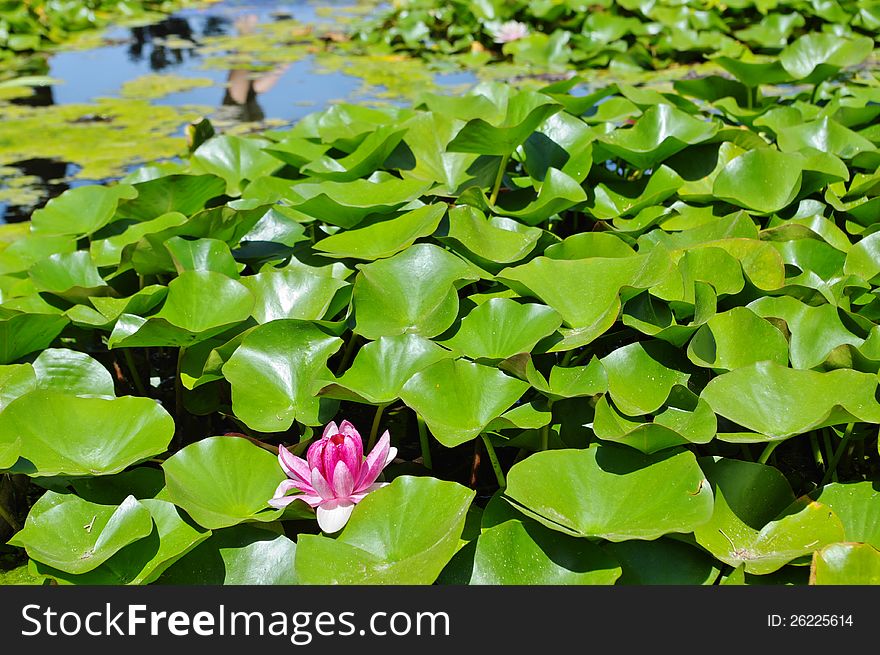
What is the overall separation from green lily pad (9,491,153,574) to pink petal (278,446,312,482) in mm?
188

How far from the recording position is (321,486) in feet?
3.86

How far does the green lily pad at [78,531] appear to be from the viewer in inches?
44.1

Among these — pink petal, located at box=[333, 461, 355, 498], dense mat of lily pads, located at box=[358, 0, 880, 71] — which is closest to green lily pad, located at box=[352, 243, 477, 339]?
pink petal, located at box=[333, 461, 355, 498]

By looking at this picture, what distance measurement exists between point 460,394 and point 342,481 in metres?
0.21

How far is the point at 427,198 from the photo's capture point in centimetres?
194

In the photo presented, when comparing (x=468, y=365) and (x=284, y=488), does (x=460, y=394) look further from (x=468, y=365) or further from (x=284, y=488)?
(x=284, y=488)

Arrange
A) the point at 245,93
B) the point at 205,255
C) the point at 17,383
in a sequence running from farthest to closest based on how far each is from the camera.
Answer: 1. the point at 245,93
2. the point at 205,255
3. the point at 17,383

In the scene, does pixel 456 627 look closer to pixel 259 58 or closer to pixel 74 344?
pixel 74 344

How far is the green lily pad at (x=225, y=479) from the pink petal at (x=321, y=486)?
6cm

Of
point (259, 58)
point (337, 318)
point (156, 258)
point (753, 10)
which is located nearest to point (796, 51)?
point (337, 318)

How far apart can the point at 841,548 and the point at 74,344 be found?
152 centimetres

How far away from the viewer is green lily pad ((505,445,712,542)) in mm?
1080

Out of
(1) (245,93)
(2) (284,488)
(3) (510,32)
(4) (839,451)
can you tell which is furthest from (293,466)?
(3) (510,32)

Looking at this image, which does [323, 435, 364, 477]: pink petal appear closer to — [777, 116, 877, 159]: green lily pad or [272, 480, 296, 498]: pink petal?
[272, 480, 296, 498]: pink petal
